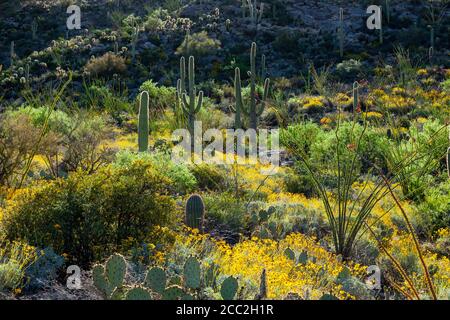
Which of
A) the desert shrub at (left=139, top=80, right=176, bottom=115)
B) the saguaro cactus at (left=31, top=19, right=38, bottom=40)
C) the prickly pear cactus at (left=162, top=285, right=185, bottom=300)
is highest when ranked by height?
the saguaro cactus at (left=31, top=19, right=38, bottom=40)

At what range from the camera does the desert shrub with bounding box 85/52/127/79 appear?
93.1 ft

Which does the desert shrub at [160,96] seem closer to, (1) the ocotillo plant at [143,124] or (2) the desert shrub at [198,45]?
(2) the desert shrub at [198,45]

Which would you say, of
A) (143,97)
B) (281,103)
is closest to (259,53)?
(281,103)

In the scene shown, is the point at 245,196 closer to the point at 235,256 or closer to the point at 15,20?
the point at 235,256

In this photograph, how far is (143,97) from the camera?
1230 cm

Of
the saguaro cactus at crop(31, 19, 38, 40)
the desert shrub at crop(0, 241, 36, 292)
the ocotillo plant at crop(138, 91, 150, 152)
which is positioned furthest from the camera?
the saguaro cactus at crop(31, 19, 38, 40)

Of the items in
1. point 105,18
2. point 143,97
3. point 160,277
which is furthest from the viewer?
point 105,18

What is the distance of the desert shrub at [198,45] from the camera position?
100ft

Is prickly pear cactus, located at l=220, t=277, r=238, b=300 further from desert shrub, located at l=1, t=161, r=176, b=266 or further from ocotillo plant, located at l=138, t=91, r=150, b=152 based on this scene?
ocotillo plant, located at l=138, t=91, r=150, b=152

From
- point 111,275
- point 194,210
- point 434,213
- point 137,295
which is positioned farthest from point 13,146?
point 434,213

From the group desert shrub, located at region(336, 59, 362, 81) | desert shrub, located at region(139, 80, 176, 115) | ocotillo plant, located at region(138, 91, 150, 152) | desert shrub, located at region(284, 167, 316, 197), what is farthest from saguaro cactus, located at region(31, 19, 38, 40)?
desert shrub, located at region(284, 167, 316, 197)

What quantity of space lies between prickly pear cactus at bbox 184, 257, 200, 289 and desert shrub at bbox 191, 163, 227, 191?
6.15 metres

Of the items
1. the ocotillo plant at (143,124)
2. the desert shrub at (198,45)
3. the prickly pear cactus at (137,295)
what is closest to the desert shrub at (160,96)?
the desert shrub at (198,45)
